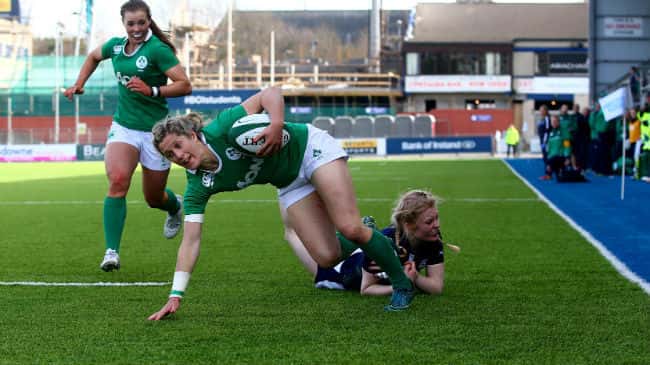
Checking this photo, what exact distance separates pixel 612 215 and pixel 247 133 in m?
9.19

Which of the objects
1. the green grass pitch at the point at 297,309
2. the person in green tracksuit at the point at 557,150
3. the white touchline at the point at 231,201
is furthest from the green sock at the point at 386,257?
the person in green tracksuit at the point at 557,150

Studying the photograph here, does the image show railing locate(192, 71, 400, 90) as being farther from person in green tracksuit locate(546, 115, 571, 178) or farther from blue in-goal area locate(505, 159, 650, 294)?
blue in-goal area locate(505, 159, 650, 294)

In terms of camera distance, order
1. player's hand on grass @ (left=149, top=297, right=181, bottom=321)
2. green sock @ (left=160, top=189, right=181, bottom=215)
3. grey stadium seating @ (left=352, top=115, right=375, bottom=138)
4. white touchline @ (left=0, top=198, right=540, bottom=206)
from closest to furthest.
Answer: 1. player's hand on grass @ (left=149, top=297, right=181, bottom=321)
2. green sock @ (left=160, top=189, right=181, bottom=215)
3. white touchline @ (left=0, top=198, right=540, bottom=206)
4. grey stadium seating @ (left=352, top=115, right=375, bottom=138)

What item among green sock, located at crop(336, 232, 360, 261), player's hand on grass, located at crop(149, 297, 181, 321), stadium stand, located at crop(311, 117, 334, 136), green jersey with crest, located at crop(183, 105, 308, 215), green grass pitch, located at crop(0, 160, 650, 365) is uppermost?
green jersey with crest, located at crop(183, 105, 308, 215)

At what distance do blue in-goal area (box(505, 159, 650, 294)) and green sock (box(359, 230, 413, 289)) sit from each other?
1.77 meters

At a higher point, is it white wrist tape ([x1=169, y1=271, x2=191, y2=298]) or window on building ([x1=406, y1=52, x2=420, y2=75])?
window on building ([x1=406, y1=52, x2=420, y2=75])

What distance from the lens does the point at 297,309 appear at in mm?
6512

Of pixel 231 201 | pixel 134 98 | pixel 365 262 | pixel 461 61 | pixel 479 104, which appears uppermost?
pixel 461 61

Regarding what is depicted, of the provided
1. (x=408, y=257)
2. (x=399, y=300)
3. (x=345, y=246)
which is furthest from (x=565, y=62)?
(x=399, y=300)

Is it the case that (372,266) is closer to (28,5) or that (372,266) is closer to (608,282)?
(608,282)

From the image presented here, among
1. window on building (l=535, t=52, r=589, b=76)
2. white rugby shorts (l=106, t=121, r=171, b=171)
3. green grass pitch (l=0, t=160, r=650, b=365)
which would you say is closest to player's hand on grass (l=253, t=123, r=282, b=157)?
green grass pitch (l=0, t=160, r=650, b=365)

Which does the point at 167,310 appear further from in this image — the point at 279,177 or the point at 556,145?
the point at 556,145

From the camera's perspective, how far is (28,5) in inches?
2872

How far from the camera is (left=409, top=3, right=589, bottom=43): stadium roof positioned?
8462 centimetres
